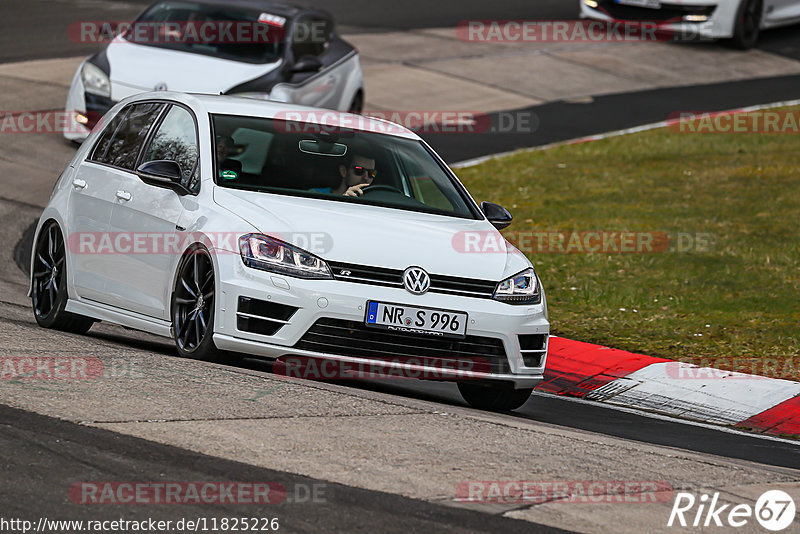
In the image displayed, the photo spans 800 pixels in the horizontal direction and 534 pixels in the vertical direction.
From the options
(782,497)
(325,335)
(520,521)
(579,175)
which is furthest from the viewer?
(579,175)

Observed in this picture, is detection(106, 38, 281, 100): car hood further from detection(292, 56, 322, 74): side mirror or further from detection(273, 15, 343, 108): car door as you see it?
detection(273, 15, 343, 108): car door

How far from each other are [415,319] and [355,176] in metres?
1.48

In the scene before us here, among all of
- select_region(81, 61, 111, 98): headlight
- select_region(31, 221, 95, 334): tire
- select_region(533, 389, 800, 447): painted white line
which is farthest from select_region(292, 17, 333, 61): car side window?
select_region(533, 389, 800, 447): painted white line

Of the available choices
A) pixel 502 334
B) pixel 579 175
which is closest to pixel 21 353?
pixel 502 334

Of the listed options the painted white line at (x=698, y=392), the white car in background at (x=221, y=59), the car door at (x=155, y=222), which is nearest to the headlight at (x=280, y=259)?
the car door at (x=155, y=222)

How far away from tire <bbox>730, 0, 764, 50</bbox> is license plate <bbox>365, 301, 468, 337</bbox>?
18078mm

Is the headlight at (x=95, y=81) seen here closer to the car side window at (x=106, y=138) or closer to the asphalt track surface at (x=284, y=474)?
the asphalt track surface at (x=284, y=474)

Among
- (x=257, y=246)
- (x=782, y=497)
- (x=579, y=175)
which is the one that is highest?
(x=257, y=246)

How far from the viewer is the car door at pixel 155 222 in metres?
8.11

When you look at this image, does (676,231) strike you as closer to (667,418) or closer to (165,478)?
(667,418)

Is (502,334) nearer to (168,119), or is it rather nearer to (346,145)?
(346,145)

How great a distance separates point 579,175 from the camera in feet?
55.2

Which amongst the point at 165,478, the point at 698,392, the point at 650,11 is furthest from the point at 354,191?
the point at 650,11

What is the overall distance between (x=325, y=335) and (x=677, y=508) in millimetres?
2373
